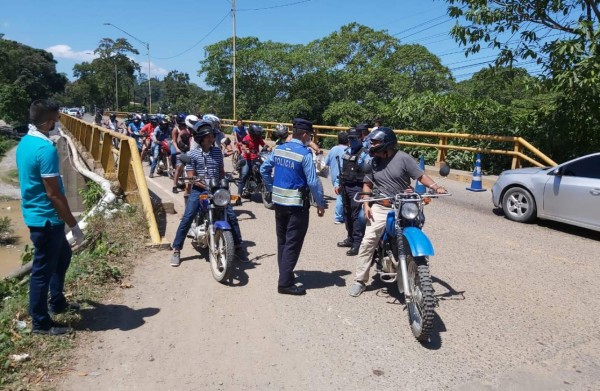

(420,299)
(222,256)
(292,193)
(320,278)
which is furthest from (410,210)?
(222,256)

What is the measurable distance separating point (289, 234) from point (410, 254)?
1407 millimetres

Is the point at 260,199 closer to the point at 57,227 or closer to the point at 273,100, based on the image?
the point at 57,227

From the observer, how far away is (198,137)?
650 centimetres

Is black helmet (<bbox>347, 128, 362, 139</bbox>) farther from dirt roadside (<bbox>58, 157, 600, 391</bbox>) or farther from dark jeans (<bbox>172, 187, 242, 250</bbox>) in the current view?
dark jeans (<bbox>172, 187, 242, 250</bbox>)

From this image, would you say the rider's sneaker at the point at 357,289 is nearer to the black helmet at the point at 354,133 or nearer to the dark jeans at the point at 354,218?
the dark jeans at the point at 354,218

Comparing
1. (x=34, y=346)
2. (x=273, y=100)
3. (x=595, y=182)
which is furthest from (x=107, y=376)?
(x=273, y=100)

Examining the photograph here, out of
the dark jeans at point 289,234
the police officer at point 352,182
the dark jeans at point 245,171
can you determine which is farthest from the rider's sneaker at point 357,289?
the dark jeans at point 245,171

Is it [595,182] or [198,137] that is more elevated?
[198,137]

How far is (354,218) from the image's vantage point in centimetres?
697

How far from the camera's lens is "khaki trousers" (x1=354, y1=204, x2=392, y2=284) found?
16.8ft

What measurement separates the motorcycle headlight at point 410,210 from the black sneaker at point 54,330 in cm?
315

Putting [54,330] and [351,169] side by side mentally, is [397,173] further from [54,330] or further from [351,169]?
[54,330]

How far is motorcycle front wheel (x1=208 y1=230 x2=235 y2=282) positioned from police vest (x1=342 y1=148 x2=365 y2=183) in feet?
7.18

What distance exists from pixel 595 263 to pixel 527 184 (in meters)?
2.43
